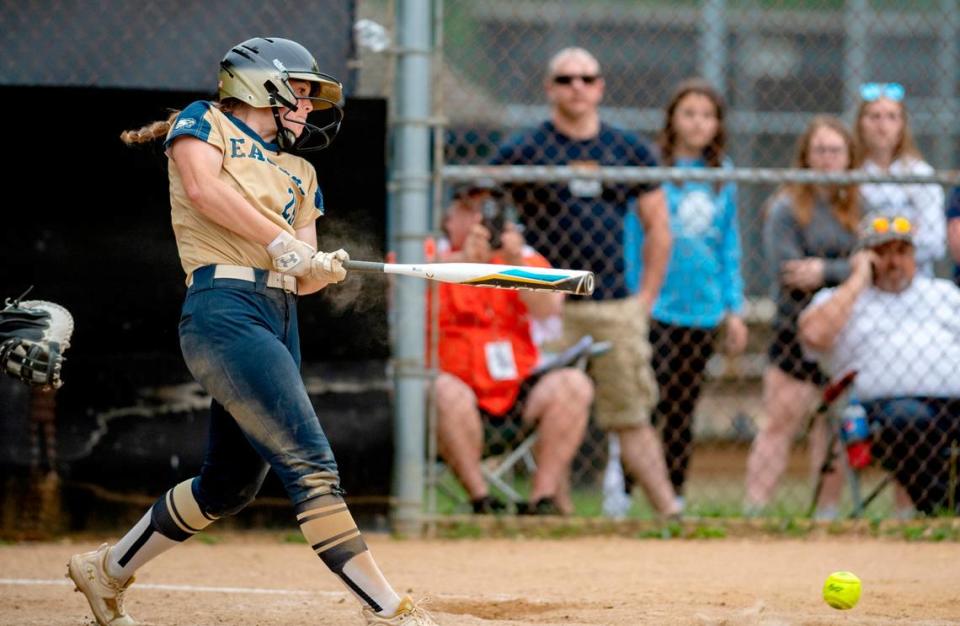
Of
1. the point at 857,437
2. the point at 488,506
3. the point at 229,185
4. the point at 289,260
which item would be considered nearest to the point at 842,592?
the point at 857,437

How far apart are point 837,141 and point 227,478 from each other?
415cm

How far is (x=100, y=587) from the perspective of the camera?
4.34 meters

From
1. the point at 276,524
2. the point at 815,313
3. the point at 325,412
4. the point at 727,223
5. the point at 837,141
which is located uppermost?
the point at 837,141

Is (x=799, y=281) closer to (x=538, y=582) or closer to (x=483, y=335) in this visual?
(x=483, y=335)

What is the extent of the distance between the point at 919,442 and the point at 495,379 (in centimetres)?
211

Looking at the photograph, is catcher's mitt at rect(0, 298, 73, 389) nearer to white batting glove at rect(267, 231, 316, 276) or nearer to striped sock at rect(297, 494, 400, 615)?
white batting glove at rect(267, 231, 316, 276)

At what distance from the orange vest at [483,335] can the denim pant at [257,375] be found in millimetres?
2580

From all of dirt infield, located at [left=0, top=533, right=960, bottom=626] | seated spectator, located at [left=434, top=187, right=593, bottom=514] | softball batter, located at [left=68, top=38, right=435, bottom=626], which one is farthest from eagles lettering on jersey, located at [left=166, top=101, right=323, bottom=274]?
seated spectator, located at [left=434, top=187, right=593, bottom=514]

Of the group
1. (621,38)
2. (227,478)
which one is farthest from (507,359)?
(621,38)

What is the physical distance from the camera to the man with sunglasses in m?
6.73

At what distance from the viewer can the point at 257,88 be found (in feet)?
13.6

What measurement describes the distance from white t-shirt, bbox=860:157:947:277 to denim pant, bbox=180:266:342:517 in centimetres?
407

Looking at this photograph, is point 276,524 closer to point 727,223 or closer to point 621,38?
point 727,223

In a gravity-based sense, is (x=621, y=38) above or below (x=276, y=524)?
above
